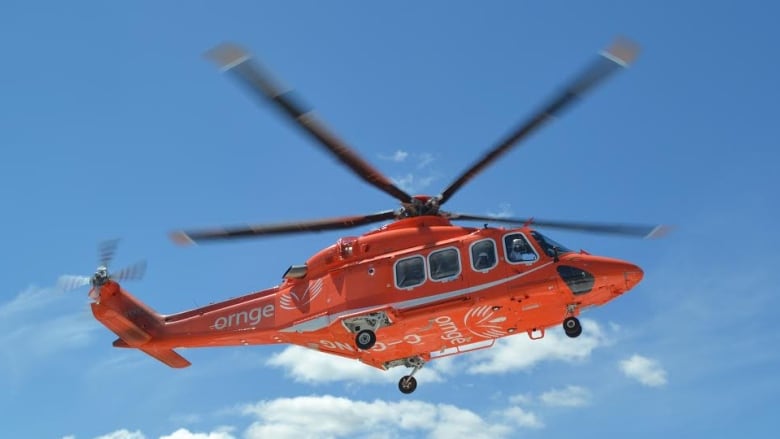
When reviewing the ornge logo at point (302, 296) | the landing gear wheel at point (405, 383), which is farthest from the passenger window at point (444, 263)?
the landing gear wheel at point (405, 383)

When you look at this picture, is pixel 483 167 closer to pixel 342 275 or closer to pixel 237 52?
pixel 342 275

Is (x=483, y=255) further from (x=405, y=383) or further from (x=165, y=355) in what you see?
(x=165, y=355)

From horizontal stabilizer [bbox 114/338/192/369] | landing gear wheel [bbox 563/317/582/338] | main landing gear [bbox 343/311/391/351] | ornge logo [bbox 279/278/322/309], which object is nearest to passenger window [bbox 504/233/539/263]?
landing gear wheel [bbox 563/317/582/338]

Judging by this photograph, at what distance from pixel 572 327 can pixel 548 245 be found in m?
2.16

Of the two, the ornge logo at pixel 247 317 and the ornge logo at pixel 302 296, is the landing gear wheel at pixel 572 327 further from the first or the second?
the ornge logo at pixel 247 317

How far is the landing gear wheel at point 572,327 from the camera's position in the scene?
2006cm

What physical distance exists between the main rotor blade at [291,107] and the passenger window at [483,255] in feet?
9.23

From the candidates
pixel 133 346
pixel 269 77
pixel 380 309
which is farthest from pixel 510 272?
pixel 133 346

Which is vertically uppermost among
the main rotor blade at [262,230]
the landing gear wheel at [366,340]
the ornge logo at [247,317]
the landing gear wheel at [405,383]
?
the main rotor blade at [262,230]

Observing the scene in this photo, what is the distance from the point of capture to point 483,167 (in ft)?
67.5

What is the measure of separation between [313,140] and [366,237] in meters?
4.02

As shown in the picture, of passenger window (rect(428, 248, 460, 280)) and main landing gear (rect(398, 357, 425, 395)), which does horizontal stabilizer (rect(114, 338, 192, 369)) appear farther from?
passenger window (rect(428, 248, 460, 280))

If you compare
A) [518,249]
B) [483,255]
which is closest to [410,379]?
[483,255]

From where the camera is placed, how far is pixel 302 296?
22.4 m
